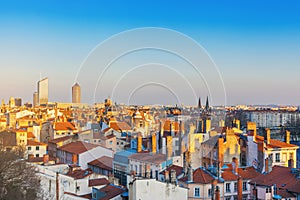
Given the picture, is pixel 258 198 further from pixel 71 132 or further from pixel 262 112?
pixel 262 112

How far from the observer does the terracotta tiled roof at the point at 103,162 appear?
17.8 m

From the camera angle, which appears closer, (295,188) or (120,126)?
(295,188)

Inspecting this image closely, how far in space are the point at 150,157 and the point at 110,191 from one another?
13.3 feet

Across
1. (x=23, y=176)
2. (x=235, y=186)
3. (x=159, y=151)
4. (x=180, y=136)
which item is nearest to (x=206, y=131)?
(x=180, y=136)

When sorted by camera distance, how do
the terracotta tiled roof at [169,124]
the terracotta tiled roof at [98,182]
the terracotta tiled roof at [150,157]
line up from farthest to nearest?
the terracotta tiled roof at [169,124] < the terracotta tiled roof at [150,157] < the terracotta tiled roof at [98,182]

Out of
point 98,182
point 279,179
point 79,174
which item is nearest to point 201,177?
Answer: point 279,179

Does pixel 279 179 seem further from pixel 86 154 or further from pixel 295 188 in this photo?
pixel 86 154

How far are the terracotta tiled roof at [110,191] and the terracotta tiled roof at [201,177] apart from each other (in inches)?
74.7

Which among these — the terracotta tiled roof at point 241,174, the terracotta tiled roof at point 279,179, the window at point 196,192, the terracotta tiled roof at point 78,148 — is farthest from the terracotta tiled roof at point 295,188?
the terracotta tiled roof at point 78,148

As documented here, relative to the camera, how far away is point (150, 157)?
52.7ft

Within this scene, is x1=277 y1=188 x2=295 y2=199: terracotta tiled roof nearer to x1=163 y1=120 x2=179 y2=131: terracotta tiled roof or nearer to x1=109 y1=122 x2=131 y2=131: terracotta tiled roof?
x1=163 y1=120 x2=179 y2=131: terracotta tiled roof

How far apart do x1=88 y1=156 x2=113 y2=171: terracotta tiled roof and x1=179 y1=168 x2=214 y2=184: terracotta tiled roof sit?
5242mm

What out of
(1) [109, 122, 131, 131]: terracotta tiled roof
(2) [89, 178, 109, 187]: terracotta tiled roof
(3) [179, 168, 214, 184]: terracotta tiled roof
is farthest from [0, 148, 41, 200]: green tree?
(1) [109, 122, 131, 131]: terracotta tiled roof

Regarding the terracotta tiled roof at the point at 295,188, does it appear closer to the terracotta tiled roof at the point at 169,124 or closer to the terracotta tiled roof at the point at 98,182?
the terracotta tiled roof at the point at 98,182
